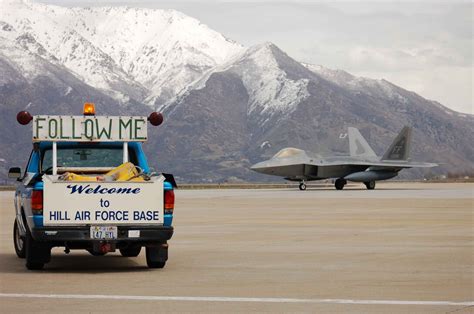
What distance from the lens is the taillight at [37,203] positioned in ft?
51.4

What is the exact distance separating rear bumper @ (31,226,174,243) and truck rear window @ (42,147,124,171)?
2.35 m

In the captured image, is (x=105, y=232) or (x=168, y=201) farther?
(x=168, y=201)

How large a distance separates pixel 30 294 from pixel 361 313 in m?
4.11

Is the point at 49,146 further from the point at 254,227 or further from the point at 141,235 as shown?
the point at 254,227

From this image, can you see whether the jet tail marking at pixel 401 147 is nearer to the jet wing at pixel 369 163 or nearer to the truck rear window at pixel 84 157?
the jet wing at pixel 369 163

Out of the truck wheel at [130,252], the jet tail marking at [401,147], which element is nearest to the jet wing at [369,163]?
the jet tail marking at [401,147]

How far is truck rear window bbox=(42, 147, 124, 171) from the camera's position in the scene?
1784cm

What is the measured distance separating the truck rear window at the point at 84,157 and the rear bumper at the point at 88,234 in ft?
7.73

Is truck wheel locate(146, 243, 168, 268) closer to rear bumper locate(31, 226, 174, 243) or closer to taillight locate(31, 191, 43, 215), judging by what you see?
rear bumper locate(31, 226, 174, 243)

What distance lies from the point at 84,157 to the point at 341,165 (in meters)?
58.9

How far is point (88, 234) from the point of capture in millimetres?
15672

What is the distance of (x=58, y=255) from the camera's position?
63.2 feet

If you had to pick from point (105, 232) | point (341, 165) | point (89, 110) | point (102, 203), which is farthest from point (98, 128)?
point (341, 165)

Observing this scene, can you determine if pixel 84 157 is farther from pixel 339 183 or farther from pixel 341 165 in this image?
pixel 339 183
